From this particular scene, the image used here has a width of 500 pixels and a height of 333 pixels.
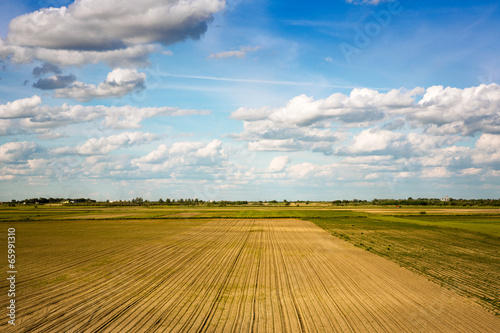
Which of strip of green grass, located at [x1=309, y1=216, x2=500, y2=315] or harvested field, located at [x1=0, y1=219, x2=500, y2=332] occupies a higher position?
harvested field, located at [x1=0, y1=219, x2=500, y2=332]

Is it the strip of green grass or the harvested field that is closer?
the harvested field

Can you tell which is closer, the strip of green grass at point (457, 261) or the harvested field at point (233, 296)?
the harvested field at point (233, 296)

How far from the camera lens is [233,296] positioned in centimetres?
1622

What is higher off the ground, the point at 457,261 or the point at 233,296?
the point at 233,296

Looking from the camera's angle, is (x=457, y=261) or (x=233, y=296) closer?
(x=233, y=296)

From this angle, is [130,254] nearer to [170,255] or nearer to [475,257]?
[170,255]

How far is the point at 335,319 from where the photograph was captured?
1327 centimetres

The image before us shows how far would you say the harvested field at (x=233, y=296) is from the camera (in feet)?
41.4

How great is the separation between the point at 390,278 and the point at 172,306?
40.9ft

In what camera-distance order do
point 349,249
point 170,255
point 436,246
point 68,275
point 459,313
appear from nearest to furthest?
point 459,313
point 68,275
point 170,255
point 349,249
point 436,246

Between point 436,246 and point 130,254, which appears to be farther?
point 436,246

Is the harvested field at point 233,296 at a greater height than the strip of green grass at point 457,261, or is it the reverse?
the harvested field at point 233,296

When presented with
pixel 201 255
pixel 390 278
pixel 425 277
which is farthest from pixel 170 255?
pixel 425 277

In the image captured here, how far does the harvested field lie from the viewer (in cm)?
1262
